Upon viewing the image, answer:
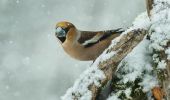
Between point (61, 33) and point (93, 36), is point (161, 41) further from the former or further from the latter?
point (61, 33)

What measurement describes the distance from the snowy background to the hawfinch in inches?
1878

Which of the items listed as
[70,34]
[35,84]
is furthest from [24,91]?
[70,34]

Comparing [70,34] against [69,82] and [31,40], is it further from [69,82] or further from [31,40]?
[31,40]

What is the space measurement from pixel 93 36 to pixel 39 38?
61348 millimetres

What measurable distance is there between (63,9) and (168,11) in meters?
61.5

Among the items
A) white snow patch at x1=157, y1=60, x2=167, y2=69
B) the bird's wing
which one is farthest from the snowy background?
white snow patch at x1=157, y1=60, x2=167, y2=69

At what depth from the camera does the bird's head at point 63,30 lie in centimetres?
844

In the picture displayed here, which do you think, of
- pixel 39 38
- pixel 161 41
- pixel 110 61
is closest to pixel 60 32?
pixel 110 61

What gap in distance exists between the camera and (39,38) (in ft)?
229

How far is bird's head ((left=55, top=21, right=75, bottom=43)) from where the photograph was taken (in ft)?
27.7

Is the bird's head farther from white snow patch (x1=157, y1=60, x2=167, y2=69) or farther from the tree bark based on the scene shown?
white snow patch (x1=157, y1=60, x2=167, y2=69)

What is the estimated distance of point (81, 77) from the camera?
7.74 m

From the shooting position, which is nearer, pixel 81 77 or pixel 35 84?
pixel 81 77

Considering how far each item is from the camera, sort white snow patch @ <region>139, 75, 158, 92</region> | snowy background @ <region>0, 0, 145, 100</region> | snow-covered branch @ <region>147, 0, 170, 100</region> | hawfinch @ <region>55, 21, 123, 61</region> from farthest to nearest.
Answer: snowy background @ <region>0, 0, 145, 100</region> < hawfinch @ <region>55, 21, 123, 61</region> < white snow patch @ <region>139, 75, 158, 92</region> < snow-covered branch @ <region>147, 0, 170, 100</region>
